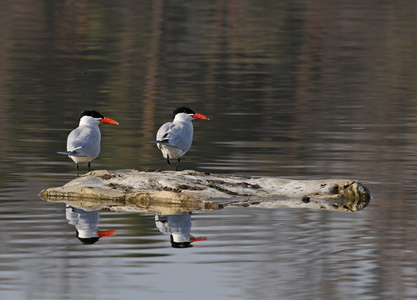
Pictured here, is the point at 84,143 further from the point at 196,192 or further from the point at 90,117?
the point at 196,192

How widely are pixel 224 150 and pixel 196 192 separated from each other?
4420 mm

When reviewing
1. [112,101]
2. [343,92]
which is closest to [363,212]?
[112,101]

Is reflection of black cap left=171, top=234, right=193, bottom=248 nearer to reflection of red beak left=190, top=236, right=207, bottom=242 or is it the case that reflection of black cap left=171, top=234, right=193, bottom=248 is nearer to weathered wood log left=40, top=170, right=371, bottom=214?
reflection of red beak left=190, top=236, right=207, bottom=242

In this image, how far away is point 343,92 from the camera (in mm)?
27078

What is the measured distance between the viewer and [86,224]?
1157 cm

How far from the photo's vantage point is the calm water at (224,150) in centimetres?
946

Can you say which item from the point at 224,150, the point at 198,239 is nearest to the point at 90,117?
the point at 224,150

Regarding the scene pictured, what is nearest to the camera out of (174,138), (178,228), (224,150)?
(178,228)

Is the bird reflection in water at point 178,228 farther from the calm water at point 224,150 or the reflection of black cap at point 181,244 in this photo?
the calm water at point 224,150

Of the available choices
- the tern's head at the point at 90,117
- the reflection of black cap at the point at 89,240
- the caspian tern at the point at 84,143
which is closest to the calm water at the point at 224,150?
the reflection of black cap at the point at 89,240

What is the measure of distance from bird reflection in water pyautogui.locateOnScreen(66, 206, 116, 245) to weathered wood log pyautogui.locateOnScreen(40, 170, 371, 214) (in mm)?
384

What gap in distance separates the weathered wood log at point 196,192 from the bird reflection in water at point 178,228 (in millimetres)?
626

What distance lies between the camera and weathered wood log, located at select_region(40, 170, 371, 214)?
41.7 feet

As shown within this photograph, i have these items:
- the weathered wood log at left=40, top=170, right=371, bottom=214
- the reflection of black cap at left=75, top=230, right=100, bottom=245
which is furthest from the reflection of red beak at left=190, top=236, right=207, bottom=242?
the weathered wood log at left=40, top=170, right=371, bottom=214
